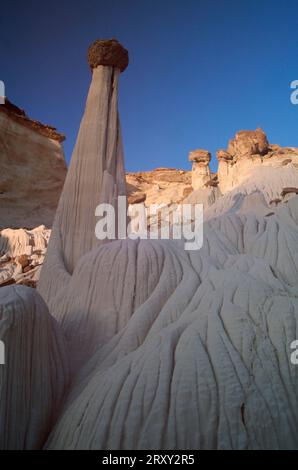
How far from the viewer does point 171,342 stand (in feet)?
7.34

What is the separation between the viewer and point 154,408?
1.83 m

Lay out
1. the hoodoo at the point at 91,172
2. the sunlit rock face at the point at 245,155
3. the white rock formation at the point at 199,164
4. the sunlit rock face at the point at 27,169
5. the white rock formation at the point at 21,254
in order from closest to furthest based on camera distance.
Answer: the hoodoo at the point at 91,172 < the white rock formation at the point at 21,254 < the sunlit rock face at the point at 27,169 < the sunlit rock face at the point at 245,155 < the white rock formation at the point at 199,164

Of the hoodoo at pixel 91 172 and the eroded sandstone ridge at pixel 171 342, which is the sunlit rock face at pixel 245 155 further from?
the eroded sandstone ridge at pixel 171 342

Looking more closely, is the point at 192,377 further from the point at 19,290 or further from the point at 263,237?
the point at 263,237

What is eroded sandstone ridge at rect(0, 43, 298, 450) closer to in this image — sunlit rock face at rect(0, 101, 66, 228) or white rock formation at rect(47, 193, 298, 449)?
white rock formation at rect(47, 193, 298, 449)

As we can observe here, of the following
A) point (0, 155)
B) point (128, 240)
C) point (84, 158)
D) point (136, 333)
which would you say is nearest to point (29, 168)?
point (0, 155)

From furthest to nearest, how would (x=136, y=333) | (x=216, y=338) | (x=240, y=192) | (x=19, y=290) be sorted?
(x=240, y=192)
(x=136, y=333)
(x=19, y=290)
(x=216, y=338)

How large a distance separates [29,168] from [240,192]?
14.3m

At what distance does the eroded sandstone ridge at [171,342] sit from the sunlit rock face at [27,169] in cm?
1418

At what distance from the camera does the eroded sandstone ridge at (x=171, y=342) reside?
1756mm

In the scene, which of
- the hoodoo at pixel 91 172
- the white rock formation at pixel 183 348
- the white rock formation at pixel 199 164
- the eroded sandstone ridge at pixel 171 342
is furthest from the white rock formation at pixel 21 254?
the white rock formation at pixel 199 164

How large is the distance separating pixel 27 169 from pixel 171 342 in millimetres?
18048

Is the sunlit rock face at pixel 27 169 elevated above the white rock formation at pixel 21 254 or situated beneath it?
elevated above

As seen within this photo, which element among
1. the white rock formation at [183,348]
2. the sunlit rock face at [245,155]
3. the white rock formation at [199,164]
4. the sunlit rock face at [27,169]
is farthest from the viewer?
the white rock formation at [199,164]
